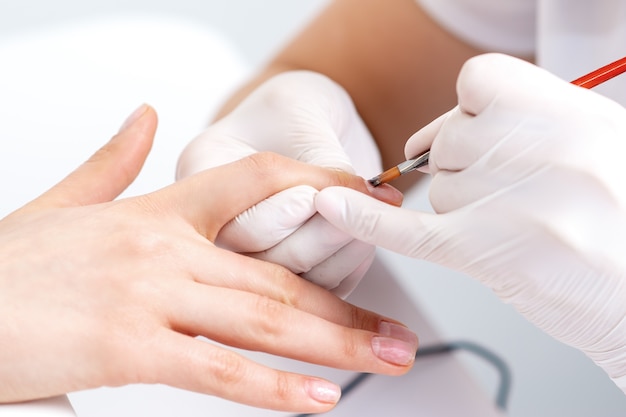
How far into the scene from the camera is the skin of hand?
590 mm

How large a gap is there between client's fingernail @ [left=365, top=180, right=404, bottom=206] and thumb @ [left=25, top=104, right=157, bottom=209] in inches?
11.8

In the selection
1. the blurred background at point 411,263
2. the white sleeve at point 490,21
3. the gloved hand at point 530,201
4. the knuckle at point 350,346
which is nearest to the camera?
the gloved hand at point 530,201

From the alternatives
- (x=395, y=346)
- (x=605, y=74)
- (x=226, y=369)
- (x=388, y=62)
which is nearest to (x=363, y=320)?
(x=395, y=346)

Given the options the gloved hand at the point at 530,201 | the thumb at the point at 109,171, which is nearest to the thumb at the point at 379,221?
the gloved hand at the point at 530,201

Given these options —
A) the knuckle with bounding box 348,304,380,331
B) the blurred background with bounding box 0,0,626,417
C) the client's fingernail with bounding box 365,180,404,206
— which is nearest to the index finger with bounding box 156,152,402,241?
the client's fingernail with bounding box 365,180,404,206

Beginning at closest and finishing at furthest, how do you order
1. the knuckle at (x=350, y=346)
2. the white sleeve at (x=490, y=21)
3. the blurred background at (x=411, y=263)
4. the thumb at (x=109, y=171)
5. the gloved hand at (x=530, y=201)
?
1. the gloved hand at (x=530, y=201)
2. the knuckle at (x=350, y=346)
3. the thumb at (x=109, y=171)
4. the white sleeve at (x=490, y=21)
5. the blurred background at (x=411, y=263)

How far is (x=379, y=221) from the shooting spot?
0.60 m

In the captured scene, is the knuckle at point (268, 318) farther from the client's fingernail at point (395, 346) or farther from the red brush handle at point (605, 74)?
the red brush handle at point (605, 74)

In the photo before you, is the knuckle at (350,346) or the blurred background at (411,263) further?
the blurred background at (411,263)

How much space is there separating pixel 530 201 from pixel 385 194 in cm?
17

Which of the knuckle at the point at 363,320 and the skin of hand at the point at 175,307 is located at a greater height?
the skin of hand at the point at 175,307

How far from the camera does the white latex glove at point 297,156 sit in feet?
2.13

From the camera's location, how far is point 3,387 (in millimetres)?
587

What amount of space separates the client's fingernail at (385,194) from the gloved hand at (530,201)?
0.19 ft
